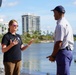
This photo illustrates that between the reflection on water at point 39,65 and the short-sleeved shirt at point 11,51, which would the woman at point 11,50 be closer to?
the short-sleeved shirt at point 11,51

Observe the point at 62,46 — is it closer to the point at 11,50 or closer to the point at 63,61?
the point at 63,61

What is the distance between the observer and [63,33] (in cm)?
501

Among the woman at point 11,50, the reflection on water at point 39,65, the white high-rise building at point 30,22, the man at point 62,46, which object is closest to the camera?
the man at point 62,46

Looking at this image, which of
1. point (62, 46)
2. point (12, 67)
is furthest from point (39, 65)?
point (62, 46)

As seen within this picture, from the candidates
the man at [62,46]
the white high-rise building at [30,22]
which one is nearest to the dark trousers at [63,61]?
the man at [62,46]

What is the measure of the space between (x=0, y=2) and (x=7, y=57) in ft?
3.65

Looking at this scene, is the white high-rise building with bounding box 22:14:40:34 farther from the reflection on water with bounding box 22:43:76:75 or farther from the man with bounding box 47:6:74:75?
the man with bounding box 47:6:74:75

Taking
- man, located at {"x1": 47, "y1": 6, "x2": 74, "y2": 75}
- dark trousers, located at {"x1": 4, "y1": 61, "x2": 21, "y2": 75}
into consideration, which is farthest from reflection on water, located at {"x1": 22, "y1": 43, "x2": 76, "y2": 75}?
man, located at {"x1": 47, "y1": 6, "x2": 74, "y2": 75}

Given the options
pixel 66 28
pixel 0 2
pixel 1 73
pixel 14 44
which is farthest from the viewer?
pixel 1 73

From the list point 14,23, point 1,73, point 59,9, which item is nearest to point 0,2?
point 14,23

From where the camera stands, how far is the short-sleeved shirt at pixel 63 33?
197 inches

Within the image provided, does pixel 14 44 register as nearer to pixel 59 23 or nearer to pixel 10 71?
pixel 10 71

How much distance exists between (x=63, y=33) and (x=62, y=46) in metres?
0.21

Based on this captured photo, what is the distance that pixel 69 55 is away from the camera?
5.07 meters
